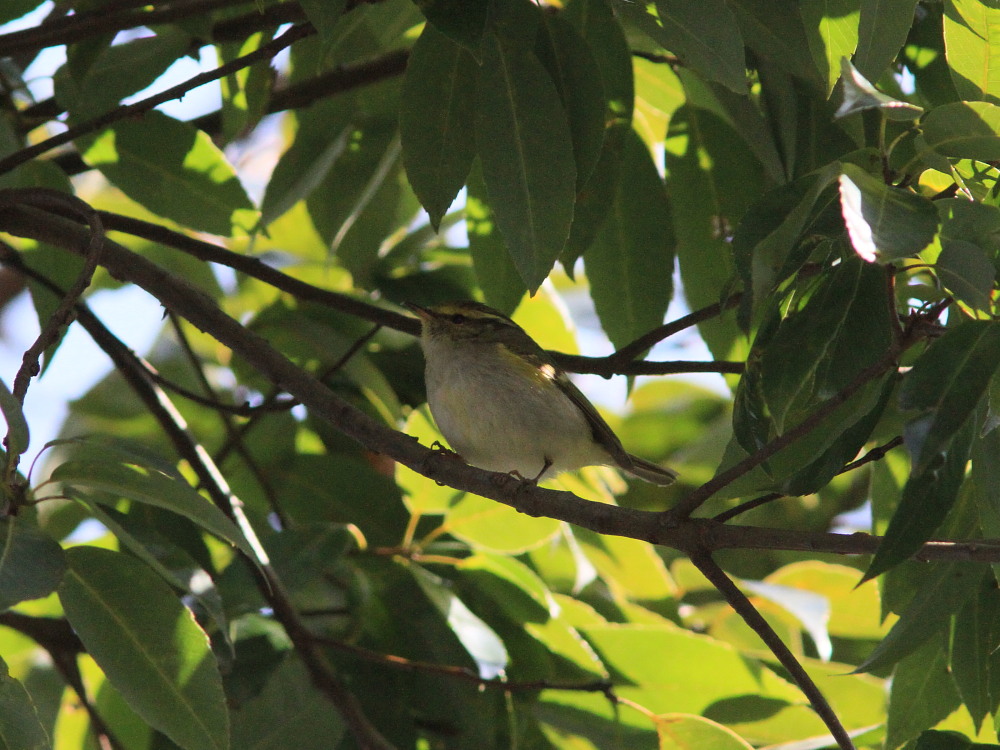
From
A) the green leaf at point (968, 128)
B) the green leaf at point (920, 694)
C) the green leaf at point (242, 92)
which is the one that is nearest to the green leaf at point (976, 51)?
the green leaf at point (968, 128)

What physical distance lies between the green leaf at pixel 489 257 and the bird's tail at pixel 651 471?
95cm

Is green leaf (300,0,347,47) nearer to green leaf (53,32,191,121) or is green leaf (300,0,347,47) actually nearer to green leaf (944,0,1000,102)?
green leaf (53,32,191,121)

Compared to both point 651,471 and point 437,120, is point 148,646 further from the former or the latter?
point 651,471

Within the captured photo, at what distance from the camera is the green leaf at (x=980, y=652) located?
2311mm

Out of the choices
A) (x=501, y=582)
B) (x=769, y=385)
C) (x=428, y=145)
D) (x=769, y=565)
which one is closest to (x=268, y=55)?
(x=428, y=145)

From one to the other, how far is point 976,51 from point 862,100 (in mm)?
719

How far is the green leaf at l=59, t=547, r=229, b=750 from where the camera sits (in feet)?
6.48

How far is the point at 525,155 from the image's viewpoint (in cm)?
234

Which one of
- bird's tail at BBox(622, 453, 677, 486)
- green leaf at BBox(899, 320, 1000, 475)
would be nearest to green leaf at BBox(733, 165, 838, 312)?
green leaf at BBox(899, 320, 1000, 475)

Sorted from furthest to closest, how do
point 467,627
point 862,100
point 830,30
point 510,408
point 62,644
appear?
point 510,408
point 467,627
point 62,644
point 830,30
point 862,100

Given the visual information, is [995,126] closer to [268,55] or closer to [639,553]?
[268,55]

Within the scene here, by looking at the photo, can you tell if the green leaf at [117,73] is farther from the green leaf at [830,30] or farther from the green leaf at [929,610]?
the green leaf at [929,610]

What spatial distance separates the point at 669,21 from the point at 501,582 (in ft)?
6.09

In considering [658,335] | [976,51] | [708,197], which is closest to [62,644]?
[658,335]
